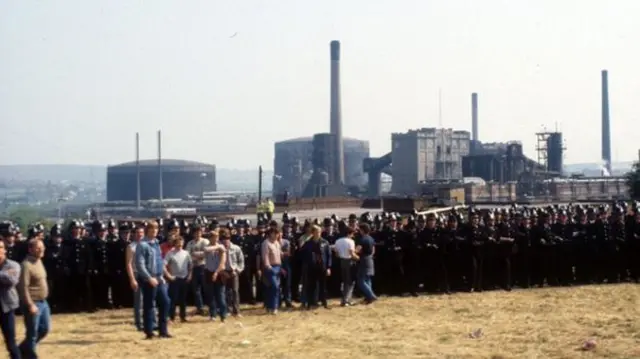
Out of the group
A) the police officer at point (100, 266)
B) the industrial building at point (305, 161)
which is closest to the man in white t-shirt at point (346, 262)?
the police officer at point (100, 266)

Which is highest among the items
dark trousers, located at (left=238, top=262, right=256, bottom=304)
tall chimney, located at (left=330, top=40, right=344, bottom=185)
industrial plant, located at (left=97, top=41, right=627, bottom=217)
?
tall chimney, located at (left=330, top=40, right=344, bottom=185)

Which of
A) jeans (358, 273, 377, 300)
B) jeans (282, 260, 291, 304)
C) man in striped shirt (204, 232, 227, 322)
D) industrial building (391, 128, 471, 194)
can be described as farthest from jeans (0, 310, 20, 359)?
industrial building (391, 128, 471, 194)

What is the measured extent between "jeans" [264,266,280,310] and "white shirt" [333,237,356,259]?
65.2 inches

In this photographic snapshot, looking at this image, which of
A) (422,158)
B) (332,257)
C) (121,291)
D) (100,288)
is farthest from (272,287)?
(422,158)

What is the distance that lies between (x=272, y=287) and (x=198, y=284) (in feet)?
4.72

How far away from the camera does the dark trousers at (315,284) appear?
759 inches

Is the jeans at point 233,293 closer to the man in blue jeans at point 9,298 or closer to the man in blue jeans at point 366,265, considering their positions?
the man in blue jeans at point 366,265

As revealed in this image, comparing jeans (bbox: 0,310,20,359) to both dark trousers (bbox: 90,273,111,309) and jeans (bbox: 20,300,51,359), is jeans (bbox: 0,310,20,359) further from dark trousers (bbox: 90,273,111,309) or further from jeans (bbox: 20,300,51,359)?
dark trousers (bbox: 90,273,111,309)

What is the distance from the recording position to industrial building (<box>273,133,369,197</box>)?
111 m

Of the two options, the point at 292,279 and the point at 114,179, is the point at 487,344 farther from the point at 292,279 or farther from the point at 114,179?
the point at 114,179

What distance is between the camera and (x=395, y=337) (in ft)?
49.8

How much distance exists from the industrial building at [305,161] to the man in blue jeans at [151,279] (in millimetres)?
94107

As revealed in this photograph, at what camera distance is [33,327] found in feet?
40.6

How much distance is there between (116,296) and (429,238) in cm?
668
